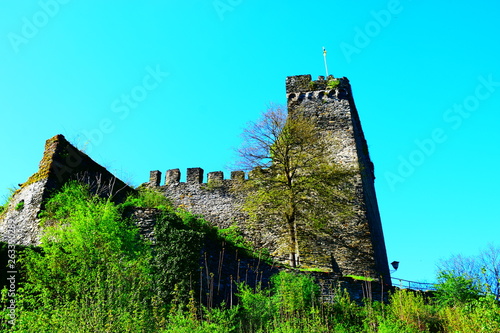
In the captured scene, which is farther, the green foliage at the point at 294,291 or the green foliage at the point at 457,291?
the green foliage at the point at 457,291

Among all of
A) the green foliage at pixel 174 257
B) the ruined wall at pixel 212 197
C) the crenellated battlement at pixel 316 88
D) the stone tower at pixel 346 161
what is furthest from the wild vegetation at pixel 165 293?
the crenellated battlement at pixel 316 88

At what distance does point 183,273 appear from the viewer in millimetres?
12328

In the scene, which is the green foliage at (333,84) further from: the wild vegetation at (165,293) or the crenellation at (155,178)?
the wild vegetation at (165,293)

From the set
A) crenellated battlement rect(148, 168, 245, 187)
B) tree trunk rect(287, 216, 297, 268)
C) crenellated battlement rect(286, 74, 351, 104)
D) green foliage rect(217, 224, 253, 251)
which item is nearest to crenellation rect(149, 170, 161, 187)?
crenellated battlement rect(148, 168, 245, 187)

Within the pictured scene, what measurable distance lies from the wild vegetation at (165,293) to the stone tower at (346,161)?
3.74 meters

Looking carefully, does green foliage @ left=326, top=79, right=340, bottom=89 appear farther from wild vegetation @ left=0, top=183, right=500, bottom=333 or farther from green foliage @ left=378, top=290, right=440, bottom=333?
green foliage @ left=378, top=290, right=440, bottom=333

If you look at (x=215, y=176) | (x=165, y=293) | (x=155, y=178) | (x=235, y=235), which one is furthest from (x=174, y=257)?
(x=155, y=178)

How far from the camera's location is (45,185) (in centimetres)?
1488

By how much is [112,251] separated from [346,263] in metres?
10.4

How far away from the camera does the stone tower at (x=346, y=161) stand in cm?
1872

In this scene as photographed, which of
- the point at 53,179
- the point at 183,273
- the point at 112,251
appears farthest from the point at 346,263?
the point at 53,179

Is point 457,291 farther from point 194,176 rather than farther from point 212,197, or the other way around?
point 194,176

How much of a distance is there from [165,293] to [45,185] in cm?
599

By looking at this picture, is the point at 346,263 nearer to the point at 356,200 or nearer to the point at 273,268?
the point at 356,200
